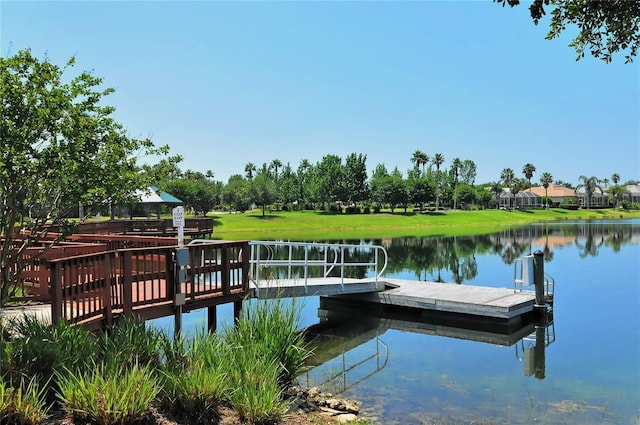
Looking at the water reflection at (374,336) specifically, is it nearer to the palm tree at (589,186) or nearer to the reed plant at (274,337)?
the reed plant at (274,337)

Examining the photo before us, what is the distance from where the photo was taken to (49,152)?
6848 mm

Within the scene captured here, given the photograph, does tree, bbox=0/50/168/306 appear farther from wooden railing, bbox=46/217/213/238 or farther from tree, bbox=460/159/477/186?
tree, bbox=460/159/477/186

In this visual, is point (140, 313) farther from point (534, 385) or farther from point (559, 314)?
point (559, 314)

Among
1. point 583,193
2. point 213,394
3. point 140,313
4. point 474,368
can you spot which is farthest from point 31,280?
point 583,193

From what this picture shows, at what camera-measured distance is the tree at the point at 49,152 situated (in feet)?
21.8

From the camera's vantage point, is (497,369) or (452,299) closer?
(497,369)

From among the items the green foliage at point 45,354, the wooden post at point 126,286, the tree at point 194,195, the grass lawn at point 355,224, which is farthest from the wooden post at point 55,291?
the tree at point 194,195

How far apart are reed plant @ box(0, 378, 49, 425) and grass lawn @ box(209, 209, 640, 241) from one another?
43.2 metres

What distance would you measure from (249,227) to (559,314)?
150 ft

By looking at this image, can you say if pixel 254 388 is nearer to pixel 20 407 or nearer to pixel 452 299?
pixel 20 407

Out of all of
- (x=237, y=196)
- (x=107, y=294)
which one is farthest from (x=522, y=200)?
(x=107, y=294)

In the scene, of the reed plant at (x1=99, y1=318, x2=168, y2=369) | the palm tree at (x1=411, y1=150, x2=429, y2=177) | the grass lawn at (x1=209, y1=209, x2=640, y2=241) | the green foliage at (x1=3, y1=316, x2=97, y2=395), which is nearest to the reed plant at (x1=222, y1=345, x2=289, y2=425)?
the reed plant at (x1=99, y1=318, x2=168, y2=369)

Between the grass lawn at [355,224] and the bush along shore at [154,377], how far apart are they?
41.2 metres

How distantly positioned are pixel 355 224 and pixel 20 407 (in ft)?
205
